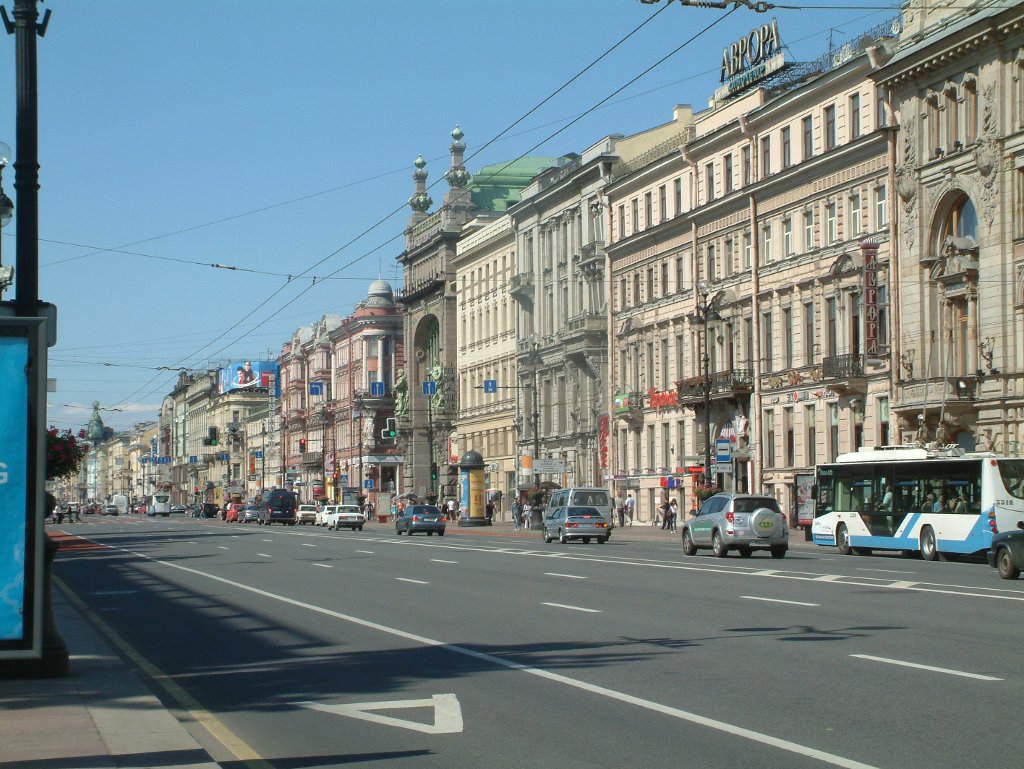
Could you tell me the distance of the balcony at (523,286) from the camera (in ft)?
290

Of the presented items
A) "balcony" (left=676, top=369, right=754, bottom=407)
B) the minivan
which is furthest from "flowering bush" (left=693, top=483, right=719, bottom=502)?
the minivan

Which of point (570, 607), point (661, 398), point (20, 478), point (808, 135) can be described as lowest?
point (570, 607)

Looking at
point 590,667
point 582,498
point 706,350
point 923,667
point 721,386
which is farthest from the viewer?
point 721,386

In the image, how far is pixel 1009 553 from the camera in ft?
88.2

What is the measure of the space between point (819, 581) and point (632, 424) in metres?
49.1

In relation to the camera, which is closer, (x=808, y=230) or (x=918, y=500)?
(x=918, y=500)

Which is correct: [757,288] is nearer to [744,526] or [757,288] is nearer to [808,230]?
[808,230]

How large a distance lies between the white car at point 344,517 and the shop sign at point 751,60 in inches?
1225

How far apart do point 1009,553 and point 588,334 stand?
2050 inches

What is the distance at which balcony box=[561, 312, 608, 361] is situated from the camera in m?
78.2

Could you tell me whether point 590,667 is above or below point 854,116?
below

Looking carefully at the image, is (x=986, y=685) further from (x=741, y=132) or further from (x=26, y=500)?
(x=741, y=132)

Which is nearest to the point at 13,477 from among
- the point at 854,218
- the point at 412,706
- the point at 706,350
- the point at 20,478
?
the point at 20,478

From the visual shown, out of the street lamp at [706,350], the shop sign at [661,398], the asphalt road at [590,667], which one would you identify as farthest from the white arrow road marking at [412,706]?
the shop sign at [661,398]
